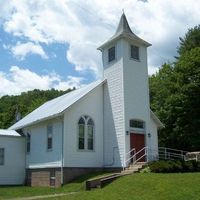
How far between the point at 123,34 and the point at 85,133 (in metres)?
7.34

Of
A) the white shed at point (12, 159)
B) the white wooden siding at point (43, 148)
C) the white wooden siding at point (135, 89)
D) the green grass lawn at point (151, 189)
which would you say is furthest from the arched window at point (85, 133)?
the white shed at point (12, 159)

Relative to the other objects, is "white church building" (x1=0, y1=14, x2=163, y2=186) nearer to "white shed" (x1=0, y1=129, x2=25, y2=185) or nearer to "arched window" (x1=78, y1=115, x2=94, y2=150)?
"arched window" (x1=78, y1=115, x2=94, y2=150)

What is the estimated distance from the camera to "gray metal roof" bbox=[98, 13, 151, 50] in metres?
27.9

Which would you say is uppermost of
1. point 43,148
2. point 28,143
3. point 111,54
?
point 111,54

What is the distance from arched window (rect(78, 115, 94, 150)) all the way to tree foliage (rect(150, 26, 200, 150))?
13.5 meters

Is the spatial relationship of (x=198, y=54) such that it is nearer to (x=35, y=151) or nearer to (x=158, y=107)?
(x=158, y=107)

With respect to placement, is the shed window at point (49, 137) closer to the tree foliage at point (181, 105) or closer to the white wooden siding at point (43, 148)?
the white wooden siding at point (43, 148)

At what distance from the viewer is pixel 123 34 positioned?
90.9 feet

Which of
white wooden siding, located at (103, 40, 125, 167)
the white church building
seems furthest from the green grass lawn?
the white church building

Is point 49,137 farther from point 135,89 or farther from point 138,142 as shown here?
point 135,89

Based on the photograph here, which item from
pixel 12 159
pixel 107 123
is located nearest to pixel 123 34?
pixel 107 123

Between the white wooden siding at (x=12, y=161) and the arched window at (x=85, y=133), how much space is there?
297 inches

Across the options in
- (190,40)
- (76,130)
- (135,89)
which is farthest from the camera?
(190,40)

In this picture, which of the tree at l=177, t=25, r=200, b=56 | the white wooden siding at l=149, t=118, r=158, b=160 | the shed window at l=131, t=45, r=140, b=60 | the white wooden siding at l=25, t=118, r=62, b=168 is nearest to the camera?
the white wooden siding at l=25, t=118, r=62, b=168
